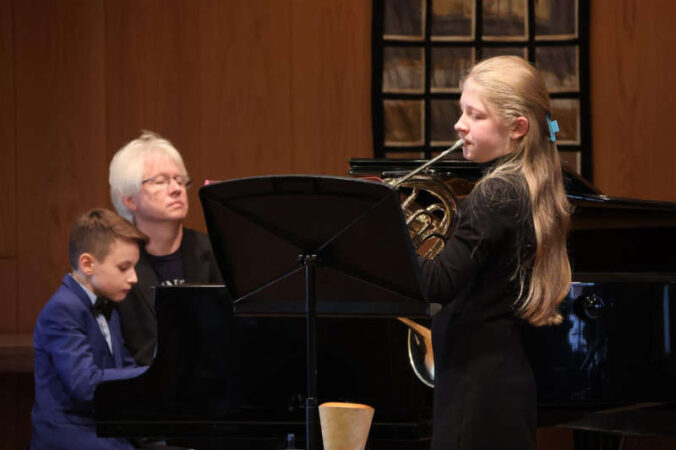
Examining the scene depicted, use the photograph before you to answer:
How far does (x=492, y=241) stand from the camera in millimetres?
1848

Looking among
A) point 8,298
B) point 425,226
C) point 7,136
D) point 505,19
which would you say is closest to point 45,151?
point 7,136

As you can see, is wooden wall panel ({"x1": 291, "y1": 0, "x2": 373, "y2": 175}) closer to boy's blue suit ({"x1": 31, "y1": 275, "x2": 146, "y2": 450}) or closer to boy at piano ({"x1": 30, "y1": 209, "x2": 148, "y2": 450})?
boy at piano ({"x1": 30, "y1": 209, "x2": 148, "y2": 450})

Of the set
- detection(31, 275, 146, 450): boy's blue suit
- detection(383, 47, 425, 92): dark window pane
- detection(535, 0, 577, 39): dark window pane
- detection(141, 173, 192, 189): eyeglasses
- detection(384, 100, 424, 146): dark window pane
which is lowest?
detection(31, 275, 146, 450): boy's blue suit

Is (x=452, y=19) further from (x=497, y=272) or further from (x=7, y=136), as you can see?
(x=497, y=272)

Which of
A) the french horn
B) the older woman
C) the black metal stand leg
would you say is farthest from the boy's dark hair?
the black metal stand leg

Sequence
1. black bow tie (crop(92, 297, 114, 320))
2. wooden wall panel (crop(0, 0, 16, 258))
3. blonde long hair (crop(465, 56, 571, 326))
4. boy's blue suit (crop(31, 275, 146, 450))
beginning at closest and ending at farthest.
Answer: blonde long hair (crop(465, 56, 571, 326)) → boy's blue suit (crop(31, 275, 146, 450)) → black bow tie (crop(92, 297, 114, 320)) → wooden wall panel (crop(0, 0, 16, 258))

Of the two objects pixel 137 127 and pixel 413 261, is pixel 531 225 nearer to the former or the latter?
pixel 413 261

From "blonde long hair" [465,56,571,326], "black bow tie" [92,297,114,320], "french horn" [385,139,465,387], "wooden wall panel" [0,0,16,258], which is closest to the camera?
"blonde long hair" [465,56,571,326]

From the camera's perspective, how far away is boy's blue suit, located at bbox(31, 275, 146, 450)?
8.77 ft

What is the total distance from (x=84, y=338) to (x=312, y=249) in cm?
111

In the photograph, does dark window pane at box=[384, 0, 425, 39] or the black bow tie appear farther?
dark window pane at box=[384, 0, 425, 39]

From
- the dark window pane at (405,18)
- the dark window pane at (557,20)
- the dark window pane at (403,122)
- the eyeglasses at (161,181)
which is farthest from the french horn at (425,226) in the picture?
the dark window pane at (557,20)

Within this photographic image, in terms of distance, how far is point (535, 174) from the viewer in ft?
6.32

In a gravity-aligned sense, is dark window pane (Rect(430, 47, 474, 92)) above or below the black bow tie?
above
